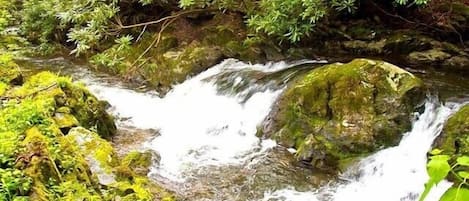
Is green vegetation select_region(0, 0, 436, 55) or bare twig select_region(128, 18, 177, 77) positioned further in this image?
bare twig select_region(128, 18, 177, 77)

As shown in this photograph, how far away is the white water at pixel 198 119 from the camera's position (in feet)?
20.2

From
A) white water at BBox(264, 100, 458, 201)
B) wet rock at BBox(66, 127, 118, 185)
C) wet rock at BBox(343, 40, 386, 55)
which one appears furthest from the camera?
wet rock at BBox(343, 40, 386, 55)

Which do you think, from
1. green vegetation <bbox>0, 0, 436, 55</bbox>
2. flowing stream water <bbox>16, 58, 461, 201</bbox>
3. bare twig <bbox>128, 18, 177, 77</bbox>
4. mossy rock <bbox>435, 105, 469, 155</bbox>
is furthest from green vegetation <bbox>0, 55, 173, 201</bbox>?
mossy rock <bbox>435, 105, 469, 155</bbox>

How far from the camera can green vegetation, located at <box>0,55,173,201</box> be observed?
3.22 metres

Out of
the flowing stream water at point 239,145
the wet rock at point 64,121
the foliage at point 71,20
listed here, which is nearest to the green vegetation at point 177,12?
the foliage at point 71,20

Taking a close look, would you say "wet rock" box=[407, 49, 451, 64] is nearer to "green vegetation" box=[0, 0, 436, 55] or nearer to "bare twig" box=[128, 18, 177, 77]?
"green vegetation" box=[0, 0, 436, 55]

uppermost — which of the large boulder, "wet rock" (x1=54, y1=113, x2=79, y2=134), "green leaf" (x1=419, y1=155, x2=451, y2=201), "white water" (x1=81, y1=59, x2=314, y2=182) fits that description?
"green leaf" (x1=419, y1=155, x2=451, y2=201)

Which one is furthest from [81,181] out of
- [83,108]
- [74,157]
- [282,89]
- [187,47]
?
[187,47]

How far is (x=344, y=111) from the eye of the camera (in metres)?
6.09

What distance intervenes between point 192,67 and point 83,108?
299 cm

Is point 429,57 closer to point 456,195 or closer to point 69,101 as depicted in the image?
point 69,101

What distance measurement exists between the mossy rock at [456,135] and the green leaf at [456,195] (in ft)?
14.8

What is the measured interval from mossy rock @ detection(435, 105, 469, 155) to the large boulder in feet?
1.67

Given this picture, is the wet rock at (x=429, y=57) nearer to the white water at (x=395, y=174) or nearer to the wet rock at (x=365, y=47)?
the wet rock at (x=365, y=47)
